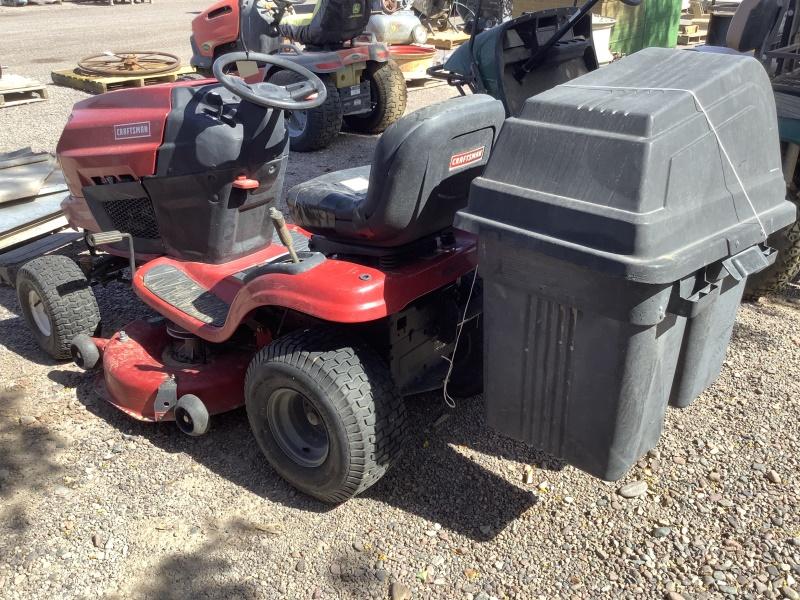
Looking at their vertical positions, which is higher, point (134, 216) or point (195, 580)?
point (134, 216)

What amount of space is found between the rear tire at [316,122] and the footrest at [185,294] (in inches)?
148

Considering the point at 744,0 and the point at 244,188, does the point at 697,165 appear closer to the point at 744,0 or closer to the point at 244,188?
the point at 244,188

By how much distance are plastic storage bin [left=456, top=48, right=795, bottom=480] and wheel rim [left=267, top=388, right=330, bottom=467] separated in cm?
71

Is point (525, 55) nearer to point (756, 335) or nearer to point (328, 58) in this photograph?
point (756, 335)

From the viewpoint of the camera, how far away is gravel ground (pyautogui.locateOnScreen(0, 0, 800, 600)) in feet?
7.79

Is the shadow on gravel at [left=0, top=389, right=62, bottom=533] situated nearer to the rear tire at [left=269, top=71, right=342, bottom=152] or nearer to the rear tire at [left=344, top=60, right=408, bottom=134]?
the rear tire at [left=269, top=71, right=342, bottom=152]

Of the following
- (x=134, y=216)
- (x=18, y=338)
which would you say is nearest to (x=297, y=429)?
(x=134, y=216)

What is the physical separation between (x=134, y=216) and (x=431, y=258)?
62.8 inches

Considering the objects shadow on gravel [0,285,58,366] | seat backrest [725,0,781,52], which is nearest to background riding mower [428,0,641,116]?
seat backrest [725,0,781,52]

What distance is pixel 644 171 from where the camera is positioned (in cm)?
183

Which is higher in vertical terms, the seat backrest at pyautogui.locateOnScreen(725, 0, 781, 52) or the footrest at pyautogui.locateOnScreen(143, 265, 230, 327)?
the seat backrest at pyautogui.locateOnScreen(725, 0, 781, 52)

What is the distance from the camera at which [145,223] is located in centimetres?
349

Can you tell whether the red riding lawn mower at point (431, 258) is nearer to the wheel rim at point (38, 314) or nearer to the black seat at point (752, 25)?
the wheel rim at point (38, 314)

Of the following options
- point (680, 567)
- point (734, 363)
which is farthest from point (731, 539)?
point (734, 363)
